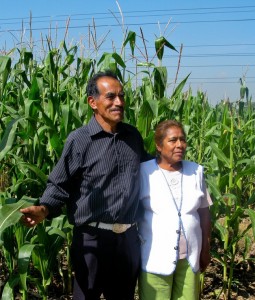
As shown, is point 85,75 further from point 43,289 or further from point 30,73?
point 43,289

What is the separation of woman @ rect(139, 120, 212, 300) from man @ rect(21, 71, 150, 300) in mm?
81

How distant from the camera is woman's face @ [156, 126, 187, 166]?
2.52 m

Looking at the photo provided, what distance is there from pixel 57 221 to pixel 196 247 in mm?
952

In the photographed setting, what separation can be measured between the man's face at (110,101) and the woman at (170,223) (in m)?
0.29

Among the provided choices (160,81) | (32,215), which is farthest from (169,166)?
(160,81)

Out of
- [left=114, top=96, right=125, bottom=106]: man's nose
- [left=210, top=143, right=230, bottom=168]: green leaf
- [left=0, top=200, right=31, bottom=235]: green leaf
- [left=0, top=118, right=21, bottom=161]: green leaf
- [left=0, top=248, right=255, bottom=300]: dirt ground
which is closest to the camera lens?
[left=0, top=200, right=31, bottom=235]: green leaf

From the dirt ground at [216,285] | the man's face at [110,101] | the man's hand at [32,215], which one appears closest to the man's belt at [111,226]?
the man's hand at [32,215]

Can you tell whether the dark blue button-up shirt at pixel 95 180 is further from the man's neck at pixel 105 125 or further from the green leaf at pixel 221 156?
the green leaf at pixel 221 156

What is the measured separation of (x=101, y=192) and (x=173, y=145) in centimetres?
46

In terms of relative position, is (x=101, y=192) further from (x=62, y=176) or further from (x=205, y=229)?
(x=205, y=229)

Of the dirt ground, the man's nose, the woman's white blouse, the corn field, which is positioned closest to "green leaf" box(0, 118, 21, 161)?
the corn field

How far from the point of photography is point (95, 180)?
2475mm

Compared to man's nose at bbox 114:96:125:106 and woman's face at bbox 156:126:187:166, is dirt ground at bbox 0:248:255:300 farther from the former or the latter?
man's nose at bbox 114:96:125:106

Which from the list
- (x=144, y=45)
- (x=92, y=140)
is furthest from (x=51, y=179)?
(x=144, y=45)
